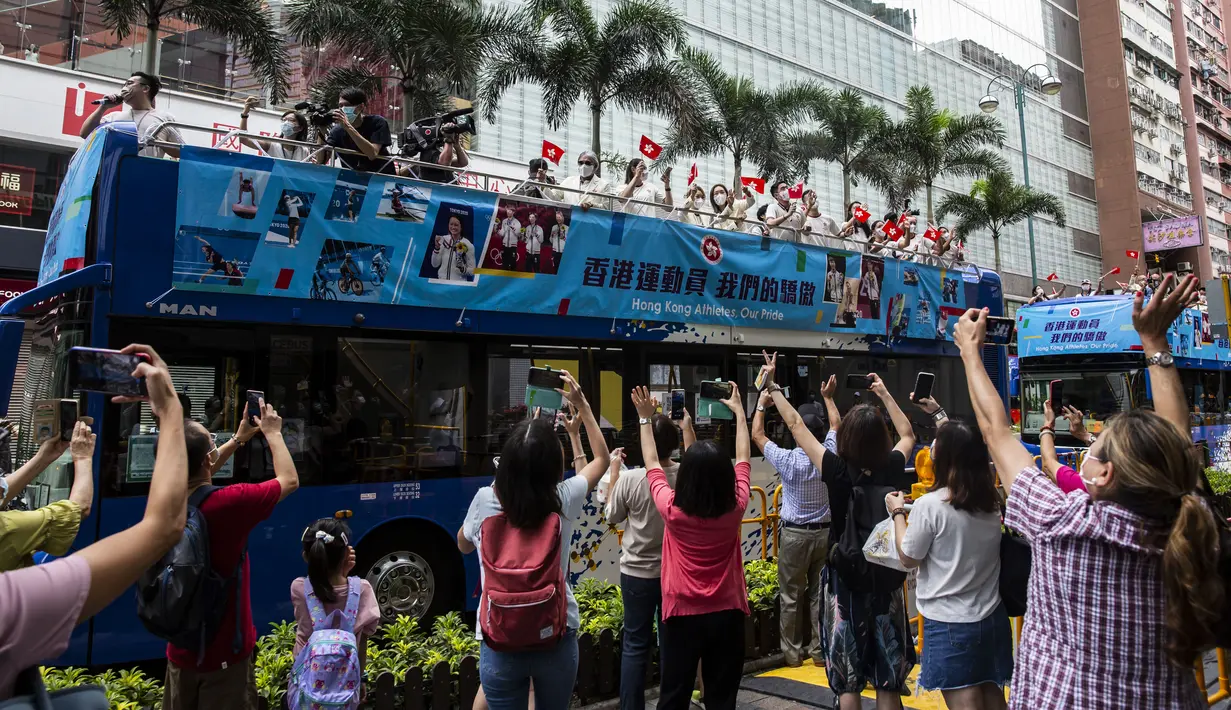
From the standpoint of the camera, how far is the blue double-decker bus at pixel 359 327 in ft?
19.7

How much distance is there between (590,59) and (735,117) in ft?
19.4

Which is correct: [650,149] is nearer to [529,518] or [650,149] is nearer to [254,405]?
[254,405]

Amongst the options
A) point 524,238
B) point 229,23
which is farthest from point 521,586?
point 229,23

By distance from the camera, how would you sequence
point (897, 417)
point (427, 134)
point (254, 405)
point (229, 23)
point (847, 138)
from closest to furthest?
1. point (254, 405)
2. point (897, 417)
3. point (427, 134)
4. point (229, 23)
5. point (847, 138)

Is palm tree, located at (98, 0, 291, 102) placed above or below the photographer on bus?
above

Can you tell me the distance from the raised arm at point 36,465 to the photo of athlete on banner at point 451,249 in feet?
12.8

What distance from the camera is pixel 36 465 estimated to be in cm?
360

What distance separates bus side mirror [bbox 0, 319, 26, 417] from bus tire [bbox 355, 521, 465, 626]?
2776 mm

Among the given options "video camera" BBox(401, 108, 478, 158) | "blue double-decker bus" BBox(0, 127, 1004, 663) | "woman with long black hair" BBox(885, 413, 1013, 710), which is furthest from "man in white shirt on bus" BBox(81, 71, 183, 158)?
"woman with long black hair" BBox(885, 413, 1013, 710)

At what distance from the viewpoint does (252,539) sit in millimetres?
6363

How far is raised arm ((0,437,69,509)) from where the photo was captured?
3.44 metres

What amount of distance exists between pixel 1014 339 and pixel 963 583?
16.0 meters

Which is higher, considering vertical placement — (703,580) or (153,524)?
(153,524)

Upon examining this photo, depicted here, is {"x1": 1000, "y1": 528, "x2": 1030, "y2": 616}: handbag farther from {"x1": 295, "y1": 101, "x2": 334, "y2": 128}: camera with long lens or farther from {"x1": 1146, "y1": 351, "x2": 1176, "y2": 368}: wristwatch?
{"x1": 295, "y1": 101, "x2": 334, "y2": 128}: camera with long lens
